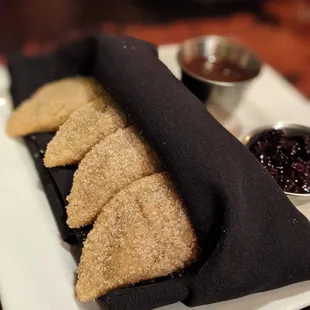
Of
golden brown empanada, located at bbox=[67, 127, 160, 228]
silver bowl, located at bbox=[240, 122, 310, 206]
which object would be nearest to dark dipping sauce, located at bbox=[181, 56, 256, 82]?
silver bowl, located at bbox=[240, 122, 310, 206]

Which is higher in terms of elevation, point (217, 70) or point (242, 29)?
point (217, 70)

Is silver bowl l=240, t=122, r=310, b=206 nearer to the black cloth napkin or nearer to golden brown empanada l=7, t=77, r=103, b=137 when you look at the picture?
the black cloth napkin

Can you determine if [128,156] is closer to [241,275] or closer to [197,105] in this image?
[197,105]

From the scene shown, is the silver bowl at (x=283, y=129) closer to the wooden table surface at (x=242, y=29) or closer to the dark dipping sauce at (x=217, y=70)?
the dark dipping sauce at (x=217, y=70)

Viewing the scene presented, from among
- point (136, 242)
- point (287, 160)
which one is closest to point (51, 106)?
point (136, 242)

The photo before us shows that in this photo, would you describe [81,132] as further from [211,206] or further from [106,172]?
[211,206]

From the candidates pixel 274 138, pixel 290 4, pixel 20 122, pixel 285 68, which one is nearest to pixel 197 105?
pixel 274 138
